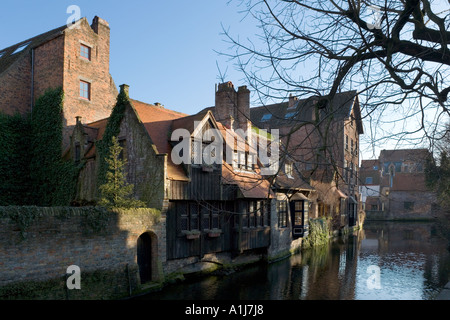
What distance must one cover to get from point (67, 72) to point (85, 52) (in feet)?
7.84

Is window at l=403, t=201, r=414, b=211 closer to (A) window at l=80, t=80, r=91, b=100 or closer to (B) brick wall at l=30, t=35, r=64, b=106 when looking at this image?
(A) window at l=80, t=80, r=91, b=100

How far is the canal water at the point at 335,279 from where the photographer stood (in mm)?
13500

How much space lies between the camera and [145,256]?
14133mm

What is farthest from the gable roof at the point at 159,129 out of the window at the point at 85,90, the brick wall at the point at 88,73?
the window at the point at 85,90

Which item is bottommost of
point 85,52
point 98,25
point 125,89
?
point 125,89

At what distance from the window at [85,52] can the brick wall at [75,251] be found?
14.2 meters

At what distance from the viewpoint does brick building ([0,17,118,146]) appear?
2131cm

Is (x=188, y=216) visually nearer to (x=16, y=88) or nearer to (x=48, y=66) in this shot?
(x=48, y=66)

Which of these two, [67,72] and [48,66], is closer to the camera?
[67,72]

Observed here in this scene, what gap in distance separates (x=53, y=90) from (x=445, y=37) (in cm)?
2159

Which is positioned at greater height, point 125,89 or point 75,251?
point 125,89

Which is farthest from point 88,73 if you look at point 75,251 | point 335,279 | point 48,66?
point 335,279

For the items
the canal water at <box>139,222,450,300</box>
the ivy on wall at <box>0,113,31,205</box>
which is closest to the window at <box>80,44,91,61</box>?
the ivy on wall at <box>0,113,31,205</box>

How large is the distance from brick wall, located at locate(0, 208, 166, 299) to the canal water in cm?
154
